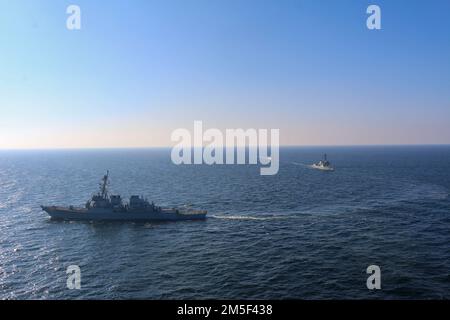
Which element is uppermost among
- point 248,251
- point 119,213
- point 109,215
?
point 119,213

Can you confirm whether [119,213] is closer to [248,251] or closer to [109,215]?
[109,215]

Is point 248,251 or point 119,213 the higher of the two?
point 119,213

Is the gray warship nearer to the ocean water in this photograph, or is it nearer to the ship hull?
the ship hull

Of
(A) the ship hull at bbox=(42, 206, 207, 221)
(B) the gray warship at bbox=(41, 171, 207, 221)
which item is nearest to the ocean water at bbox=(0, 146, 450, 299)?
(A) the ship hull at bbox=(42, 206, 207, 221)

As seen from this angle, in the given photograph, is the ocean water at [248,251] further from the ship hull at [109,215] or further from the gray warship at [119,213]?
the gray warship at [119,213]

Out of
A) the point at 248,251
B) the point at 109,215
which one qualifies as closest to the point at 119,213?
the point at 109,215

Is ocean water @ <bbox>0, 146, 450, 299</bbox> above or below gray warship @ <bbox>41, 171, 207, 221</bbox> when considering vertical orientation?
below

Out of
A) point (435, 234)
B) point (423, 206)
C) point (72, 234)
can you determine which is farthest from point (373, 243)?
point (72, 234)

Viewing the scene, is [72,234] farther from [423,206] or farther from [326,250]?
[423,206]

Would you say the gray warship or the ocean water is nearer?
the ocean water
